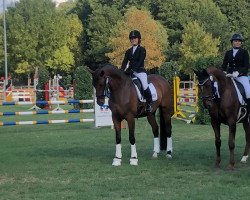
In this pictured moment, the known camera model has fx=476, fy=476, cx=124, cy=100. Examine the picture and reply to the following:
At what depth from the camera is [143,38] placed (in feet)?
204

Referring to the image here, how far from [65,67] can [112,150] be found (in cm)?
5662

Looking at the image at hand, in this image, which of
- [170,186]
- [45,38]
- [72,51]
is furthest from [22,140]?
[72,51]

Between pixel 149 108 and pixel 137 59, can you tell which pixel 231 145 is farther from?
pixel 137 59

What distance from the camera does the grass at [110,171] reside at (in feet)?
24.5

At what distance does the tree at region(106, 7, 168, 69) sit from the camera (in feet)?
201

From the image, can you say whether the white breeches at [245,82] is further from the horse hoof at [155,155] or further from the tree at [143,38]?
the tree at [143,38]

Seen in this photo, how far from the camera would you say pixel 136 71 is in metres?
10.6

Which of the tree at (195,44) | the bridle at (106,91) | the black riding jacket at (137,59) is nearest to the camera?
the bridle at (106,91)

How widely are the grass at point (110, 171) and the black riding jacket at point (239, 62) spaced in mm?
1973

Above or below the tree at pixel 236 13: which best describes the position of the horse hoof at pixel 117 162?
below

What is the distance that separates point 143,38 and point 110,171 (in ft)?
176

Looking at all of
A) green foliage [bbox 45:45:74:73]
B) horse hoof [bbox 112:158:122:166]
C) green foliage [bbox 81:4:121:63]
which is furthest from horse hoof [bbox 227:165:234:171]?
green foliage [bbox 81:4:121:63]

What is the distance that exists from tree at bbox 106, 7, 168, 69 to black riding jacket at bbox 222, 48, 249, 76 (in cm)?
5098

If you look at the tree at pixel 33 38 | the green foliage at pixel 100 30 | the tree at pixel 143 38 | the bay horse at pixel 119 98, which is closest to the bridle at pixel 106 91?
the bay horse at pixel 119 98
